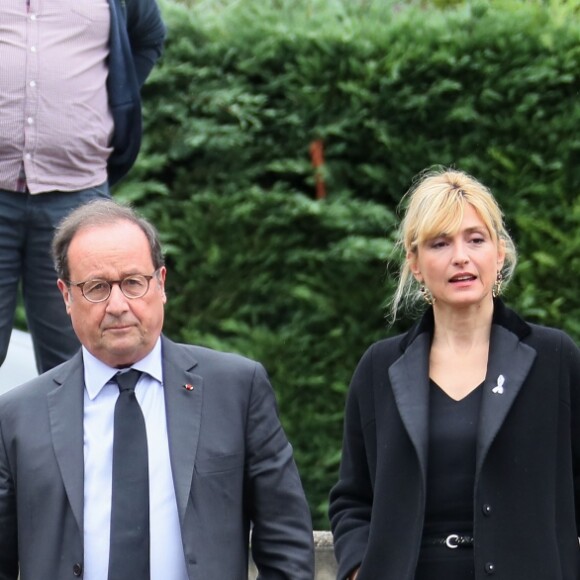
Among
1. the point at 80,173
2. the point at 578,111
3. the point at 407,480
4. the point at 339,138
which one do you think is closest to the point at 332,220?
the point at 339,138

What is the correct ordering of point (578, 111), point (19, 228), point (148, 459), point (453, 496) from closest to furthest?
point (148, 459) → point (453, 496) → point (19, 228) → point (578, 111)

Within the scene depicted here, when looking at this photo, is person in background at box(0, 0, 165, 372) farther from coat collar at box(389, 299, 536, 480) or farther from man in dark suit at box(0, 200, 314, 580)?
coat collar at box(389, 299, 536, 480)

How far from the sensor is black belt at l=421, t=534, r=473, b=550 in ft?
12.4

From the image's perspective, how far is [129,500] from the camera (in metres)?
3.46

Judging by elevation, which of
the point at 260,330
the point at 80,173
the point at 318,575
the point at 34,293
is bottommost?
the point at 318,575

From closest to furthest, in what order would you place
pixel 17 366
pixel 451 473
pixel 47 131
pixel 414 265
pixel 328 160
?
1. pixel 451 473
2. pixel 414 265
3. pixel 47 131
4. pixel 17 366
5. pixel 328 160

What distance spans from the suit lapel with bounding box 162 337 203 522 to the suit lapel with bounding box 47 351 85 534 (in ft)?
0.78

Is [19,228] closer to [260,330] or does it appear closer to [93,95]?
[93,95]

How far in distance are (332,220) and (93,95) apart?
1.88 meters

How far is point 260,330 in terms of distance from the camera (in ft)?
21.7

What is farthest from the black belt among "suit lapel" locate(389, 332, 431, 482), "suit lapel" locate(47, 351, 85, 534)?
"suit lapel" locate(47, 351, 85, 534)

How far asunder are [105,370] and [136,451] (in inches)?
10.8

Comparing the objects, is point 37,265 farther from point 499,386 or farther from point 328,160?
point 328,160

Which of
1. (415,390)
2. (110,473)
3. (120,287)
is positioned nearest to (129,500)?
(110,473)
